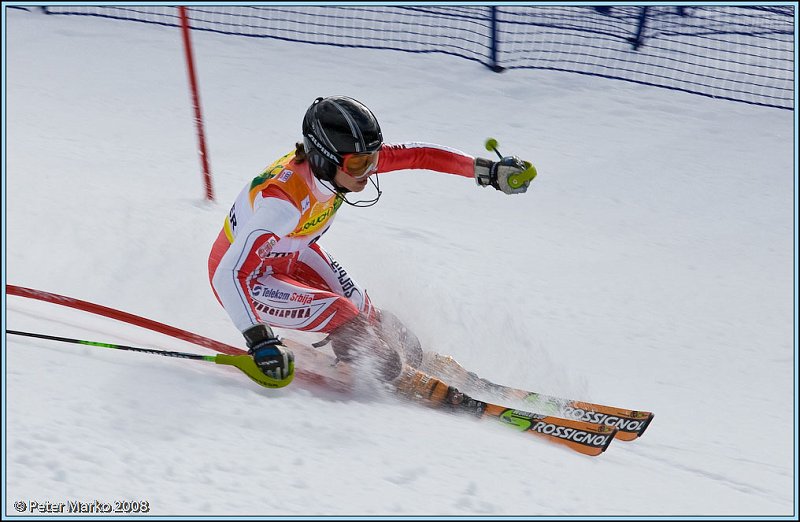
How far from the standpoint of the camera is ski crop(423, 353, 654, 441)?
13.3 ft

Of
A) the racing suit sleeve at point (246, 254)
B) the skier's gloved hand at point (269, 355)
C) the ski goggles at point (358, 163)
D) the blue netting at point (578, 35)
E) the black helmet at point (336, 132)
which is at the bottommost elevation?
the blue netting at point (578, 35)

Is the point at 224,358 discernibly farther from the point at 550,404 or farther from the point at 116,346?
the point at 550,404

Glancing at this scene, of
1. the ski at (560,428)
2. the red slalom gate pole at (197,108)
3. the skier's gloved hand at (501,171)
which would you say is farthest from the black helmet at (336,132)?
the red slalom gate pole at (197,108)

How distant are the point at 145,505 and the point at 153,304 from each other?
212cm

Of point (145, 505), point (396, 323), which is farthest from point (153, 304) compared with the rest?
point (145, 505)

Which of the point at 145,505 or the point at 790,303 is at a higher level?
the point at 145,505

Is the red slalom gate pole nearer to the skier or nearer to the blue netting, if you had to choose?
the skier

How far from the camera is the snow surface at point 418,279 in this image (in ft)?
10.1

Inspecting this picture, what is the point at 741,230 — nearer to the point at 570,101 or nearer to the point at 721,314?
the point at 721,314

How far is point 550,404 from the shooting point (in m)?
4.22

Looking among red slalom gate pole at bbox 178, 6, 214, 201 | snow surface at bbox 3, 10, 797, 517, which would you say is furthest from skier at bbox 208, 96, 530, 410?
red slalom gate pole at bbox 178, 6, 214, 201

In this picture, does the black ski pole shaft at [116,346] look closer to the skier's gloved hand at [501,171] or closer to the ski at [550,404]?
the ski at [550,404]

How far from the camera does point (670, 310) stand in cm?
550

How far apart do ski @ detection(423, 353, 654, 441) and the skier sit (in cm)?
16
